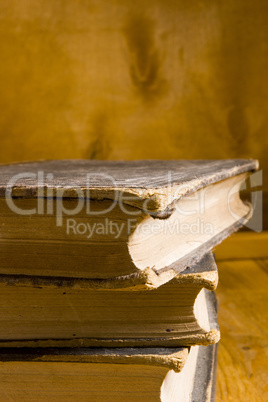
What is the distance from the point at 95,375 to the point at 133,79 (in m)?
0.79

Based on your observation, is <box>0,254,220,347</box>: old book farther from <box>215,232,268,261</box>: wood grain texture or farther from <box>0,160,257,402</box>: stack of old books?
<box>215,232,268,261</box>: wood grain texture

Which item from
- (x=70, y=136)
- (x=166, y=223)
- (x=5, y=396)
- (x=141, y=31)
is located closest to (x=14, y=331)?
(x=5, y=396)

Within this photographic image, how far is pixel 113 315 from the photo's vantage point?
1.55ft

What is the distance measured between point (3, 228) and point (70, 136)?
695 millimetres

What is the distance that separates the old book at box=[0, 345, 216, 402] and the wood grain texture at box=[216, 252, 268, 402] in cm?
5

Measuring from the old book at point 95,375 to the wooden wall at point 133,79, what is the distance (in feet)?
2.30

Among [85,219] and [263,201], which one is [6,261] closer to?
[85,219]

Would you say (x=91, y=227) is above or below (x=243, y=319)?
above

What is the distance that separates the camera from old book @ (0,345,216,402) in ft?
1.49

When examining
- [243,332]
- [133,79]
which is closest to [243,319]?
[243,332]

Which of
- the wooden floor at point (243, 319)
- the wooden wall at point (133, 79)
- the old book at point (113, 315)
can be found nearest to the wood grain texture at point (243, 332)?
the wooden floor at point (243, 319)

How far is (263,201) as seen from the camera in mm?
1123

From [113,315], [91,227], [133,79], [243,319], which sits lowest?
[243,319]

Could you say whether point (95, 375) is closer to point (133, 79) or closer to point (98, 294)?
point (98, 294)
